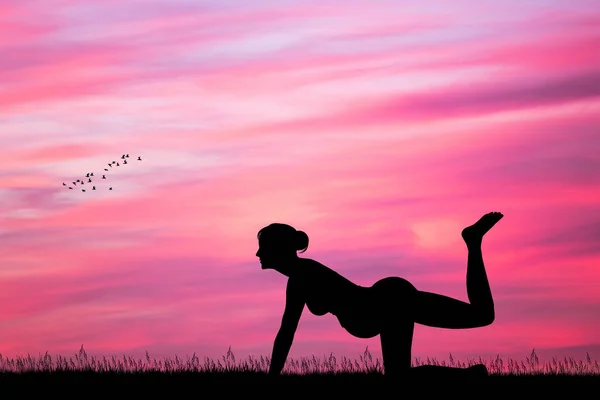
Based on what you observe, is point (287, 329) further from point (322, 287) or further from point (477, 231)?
point (477, 231)

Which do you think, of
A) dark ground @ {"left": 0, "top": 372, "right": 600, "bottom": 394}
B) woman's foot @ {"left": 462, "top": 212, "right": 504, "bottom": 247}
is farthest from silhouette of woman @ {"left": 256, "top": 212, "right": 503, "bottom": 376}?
woman's foot @ {"left": 462, "top": 212, "right": 504, "bottom": 247}

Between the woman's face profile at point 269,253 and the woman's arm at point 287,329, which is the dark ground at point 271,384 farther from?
the woman's face profile at point 269,253

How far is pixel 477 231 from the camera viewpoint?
40.4 feet

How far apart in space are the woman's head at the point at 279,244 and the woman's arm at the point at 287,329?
339 millimetres

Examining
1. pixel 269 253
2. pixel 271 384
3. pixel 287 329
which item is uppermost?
pixel 269 253

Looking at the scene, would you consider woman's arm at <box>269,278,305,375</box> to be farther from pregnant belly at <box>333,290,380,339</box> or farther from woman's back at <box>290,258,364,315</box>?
pregnant belly at <box>333,290,380,339</box>

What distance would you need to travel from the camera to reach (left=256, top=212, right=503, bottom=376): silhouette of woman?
1159 centimetres

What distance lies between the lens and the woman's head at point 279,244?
11.6 meters

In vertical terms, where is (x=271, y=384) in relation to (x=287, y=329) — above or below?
below

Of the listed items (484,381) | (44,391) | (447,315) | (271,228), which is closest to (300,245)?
(271,228)

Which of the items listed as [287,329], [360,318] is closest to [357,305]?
[360,318]

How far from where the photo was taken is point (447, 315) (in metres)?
12.0

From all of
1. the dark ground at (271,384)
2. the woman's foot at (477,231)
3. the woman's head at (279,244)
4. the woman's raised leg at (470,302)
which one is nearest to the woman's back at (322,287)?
the woman's head at (279,244)

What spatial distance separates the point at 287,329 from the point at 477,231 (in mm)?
2824
